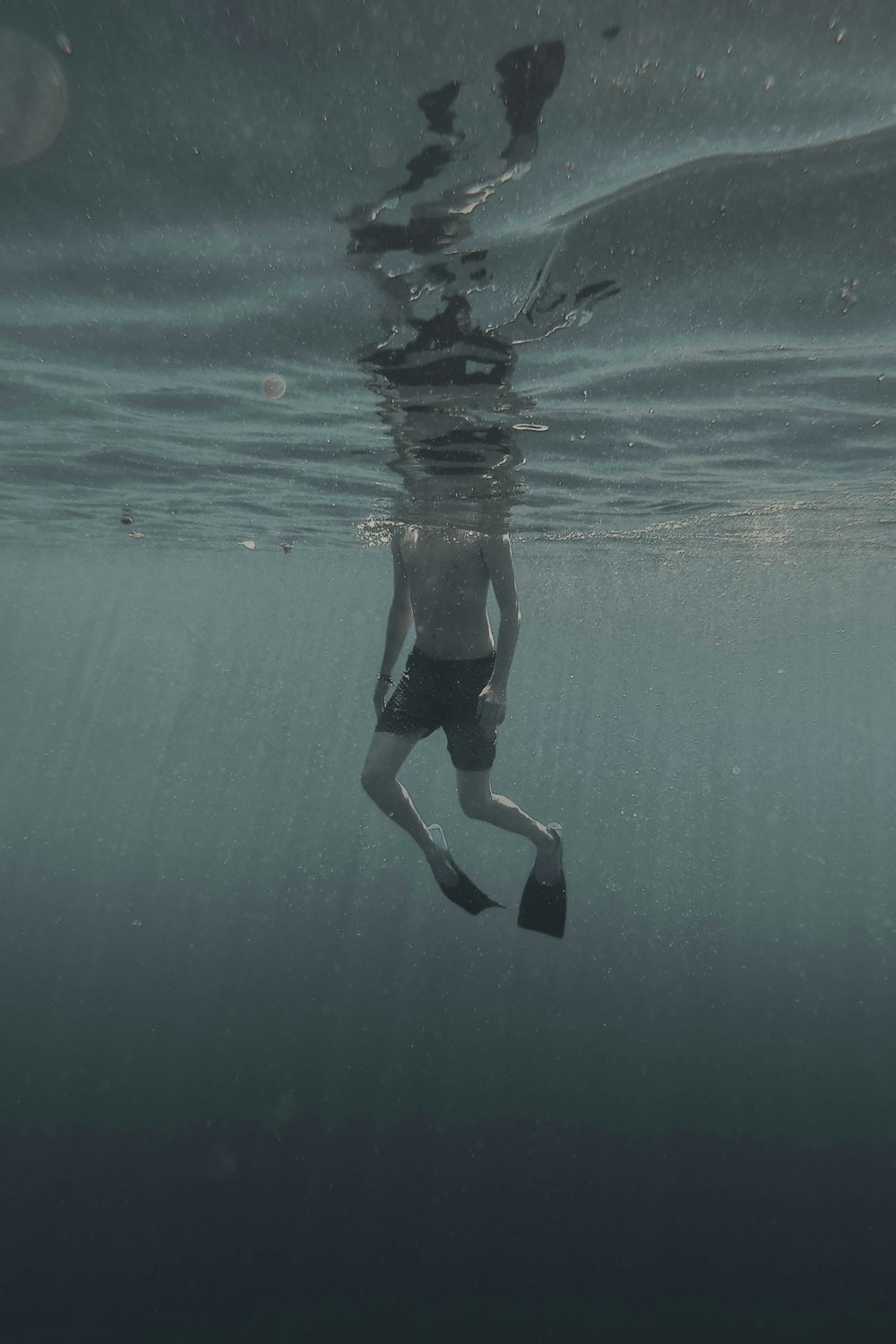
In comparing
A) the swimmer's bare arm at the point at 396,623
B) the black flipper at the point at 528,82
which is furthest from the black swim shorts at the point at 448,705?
the black flipper at the point at 528,82

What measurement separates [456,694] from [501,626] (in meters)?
0.84

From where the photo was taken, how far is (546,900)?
25.5 ft

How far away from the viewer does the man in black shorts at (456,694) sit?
6949 mm

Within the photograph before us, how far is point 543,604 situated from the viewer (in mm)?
43000

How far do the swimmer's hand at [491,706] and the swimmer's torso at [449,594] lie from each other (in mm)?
695

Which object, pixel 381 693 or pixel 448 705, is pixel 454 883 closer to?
pixel 448 705

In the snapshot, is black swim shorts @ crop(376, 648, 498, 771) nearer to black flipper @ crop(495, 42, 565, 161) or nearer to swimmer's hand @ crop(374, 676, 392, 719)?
swimmer's hand @ crop(374, 676, 392, 719)

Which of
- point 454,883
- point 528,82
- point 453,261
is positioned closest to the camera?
point 528,82

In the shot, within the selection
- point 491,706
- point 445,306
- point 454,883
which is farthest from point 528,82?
point 454,883

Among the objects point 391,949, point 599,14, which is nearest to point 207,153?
point 599,14

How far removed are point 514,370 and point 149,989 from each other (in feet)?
37.9

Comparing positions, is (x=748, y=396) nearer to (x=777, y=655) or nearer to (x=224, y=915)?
(x=224, y=915)

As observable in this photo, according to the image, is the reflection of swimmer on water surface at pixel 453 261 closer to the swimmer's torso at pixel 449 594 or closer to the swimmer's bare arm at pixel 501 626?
the swimmer's torso at pixel 449 594

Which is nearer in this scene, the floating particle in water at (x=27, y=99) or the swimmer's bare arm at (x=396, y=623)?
the floating particle in water at (x=27, y=99)
